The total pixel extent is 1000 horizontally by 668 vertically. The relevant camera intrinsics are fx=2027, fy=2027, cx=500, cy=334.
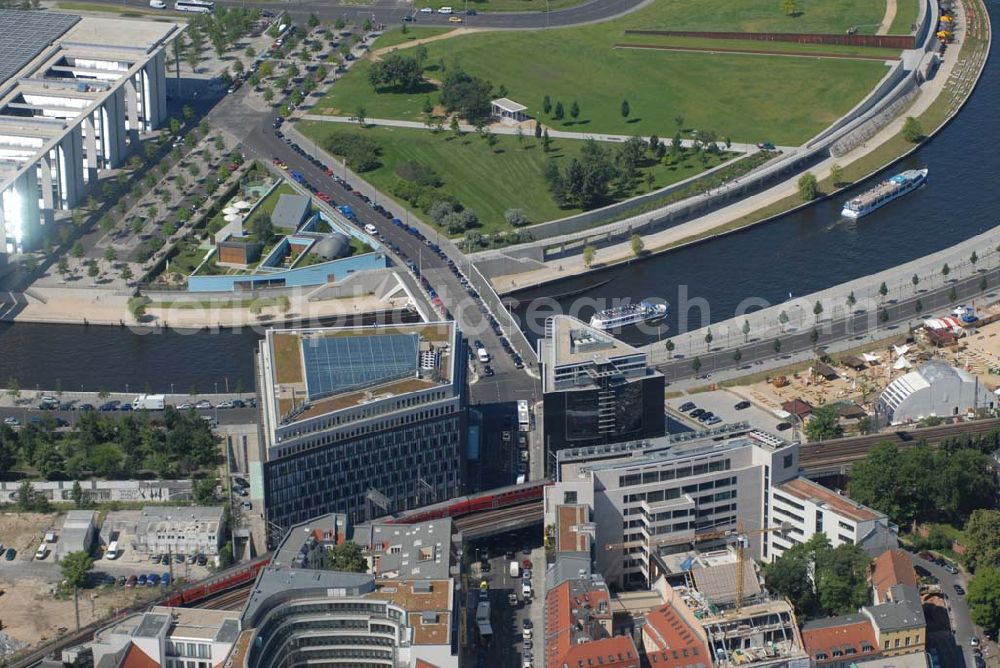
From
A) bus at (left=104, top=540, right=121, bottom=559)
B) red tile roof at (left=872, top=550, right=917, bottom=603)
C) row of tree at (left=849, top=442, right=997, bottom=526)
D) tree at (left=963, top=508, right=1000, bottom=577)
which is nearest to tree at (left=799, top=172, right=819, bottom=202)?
row of tree at (left=849, top=442, right=997, bottom=526)

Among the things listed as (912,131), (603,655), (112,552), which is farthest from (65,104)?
(603,655)

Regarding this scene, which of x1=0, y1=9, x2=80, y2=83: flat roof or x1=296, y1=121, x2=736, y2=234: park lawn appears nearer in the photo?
x1=296, y1=121, x2=736, y2=234: park lawn

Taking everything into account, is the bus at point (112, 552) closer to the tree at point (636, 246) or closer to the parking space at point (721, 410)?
the parking space at point (721, 410)

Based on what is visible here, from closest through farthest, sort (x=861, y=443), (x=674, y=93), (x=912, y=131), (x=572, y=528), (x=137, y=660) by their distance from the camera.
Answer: (x=137, y=660)
(x=572, y=528)
(x=861, y=443)
(x=912, y=131)
(x=674, y=93)

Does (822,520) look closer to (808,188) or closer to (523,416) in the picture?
(523,416)

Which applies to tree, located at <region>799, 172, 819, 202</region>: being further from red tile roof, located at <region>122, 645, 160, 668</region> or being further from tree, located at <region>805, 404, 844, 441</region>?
red tile roof, located at <region>122, 645, 160, 668</region>

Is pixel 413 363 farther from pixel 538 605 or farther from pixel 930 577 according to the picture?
pixel 930 577
